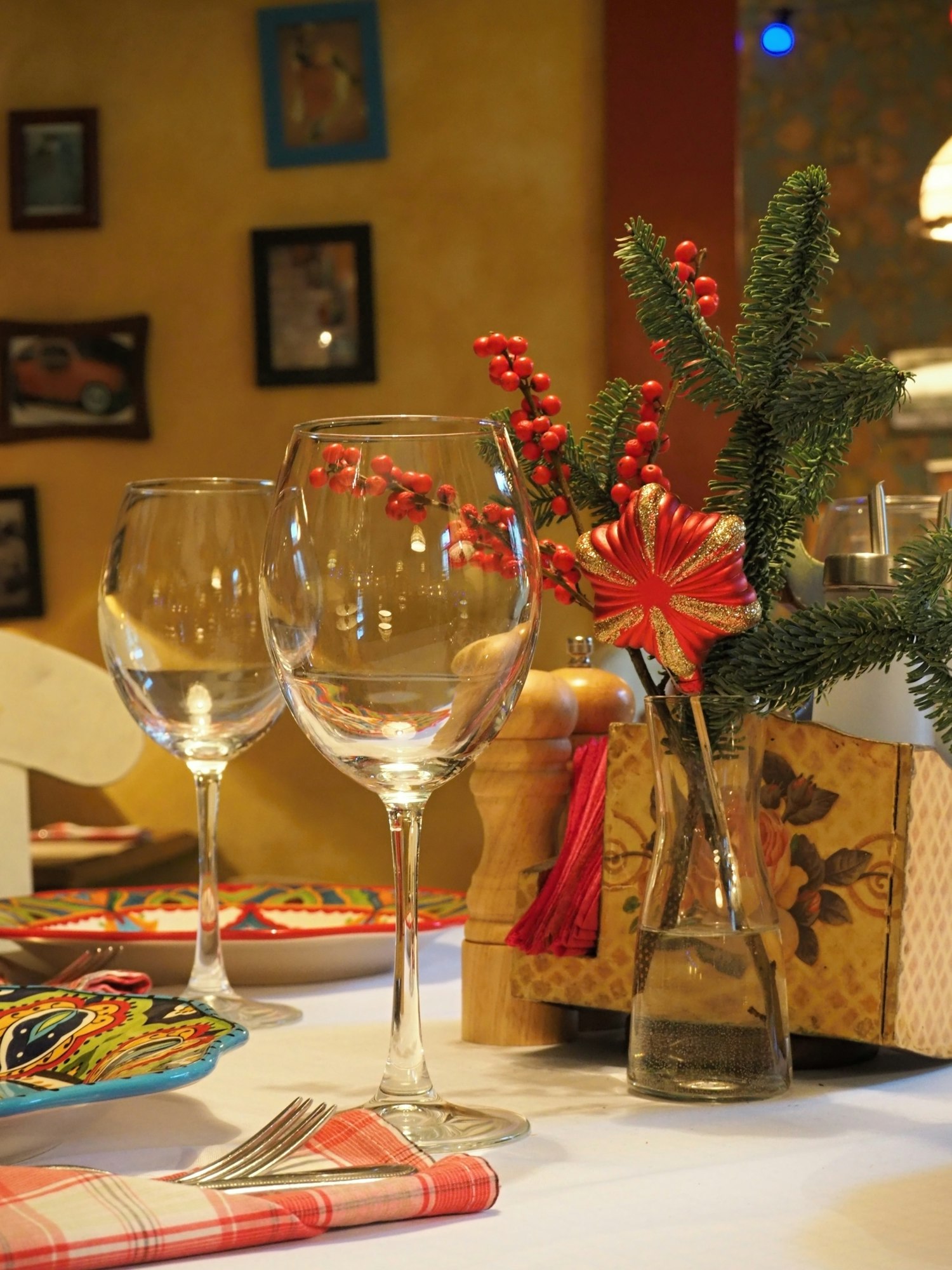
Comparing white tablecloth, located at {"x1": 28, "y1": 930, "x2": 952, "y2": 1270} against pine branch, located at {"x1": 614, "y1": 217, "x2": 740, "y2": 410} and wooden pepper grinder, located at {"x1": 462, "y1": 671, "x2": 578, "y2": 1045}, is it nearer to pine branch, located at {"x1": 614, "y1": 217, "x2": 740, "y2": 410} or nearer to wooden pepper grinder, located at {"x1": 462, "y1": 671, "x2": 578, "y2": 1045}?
wooden pepper grinder, located at {"x1": 462, "y1": 671, "x2": 578, "y2": 1045}

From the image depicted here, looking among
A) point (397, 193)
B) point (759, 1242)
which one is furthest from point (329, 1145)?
point (397, 193)

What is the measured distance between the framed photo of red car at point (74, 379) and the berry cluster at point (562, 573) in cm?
210

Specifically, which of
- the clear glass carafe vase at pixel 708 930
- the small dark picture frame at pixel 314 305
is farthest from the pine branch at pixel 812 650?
the small dark picture frame at pixel 314 305

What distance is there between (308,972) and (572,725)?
0.25 metres

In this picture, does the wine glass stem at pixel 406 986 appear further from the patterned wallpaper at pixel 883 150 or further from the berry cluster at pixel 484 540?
the patterned wallpaper at pixel 883 150

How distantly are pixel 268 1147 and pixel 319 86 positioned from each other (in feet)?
7.85

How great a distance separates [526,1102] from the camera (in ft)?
1.98

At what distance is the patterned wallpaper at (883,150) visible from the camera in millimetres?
4996

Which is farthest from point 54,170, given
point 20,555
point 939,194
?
point 939,194

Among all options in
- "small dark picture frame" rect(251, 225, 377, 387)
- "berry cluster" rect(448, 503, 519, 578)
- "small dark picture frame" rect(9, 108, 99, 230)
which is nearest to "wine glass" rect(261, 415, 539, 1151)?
"berry cluster" rect(448, 503, 519, 578)

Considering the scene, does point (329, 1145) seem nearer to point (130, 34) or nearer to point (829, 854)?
point (829, 854)

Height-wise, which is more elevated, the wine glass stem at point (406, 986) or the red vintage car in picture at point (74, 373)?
the red vintage car in picture at point (74, 373)

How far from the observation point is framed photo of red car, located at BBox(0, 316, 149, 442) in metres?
2.64

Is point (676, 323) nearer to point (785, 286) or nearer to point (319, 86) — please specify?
point (785, 286)
